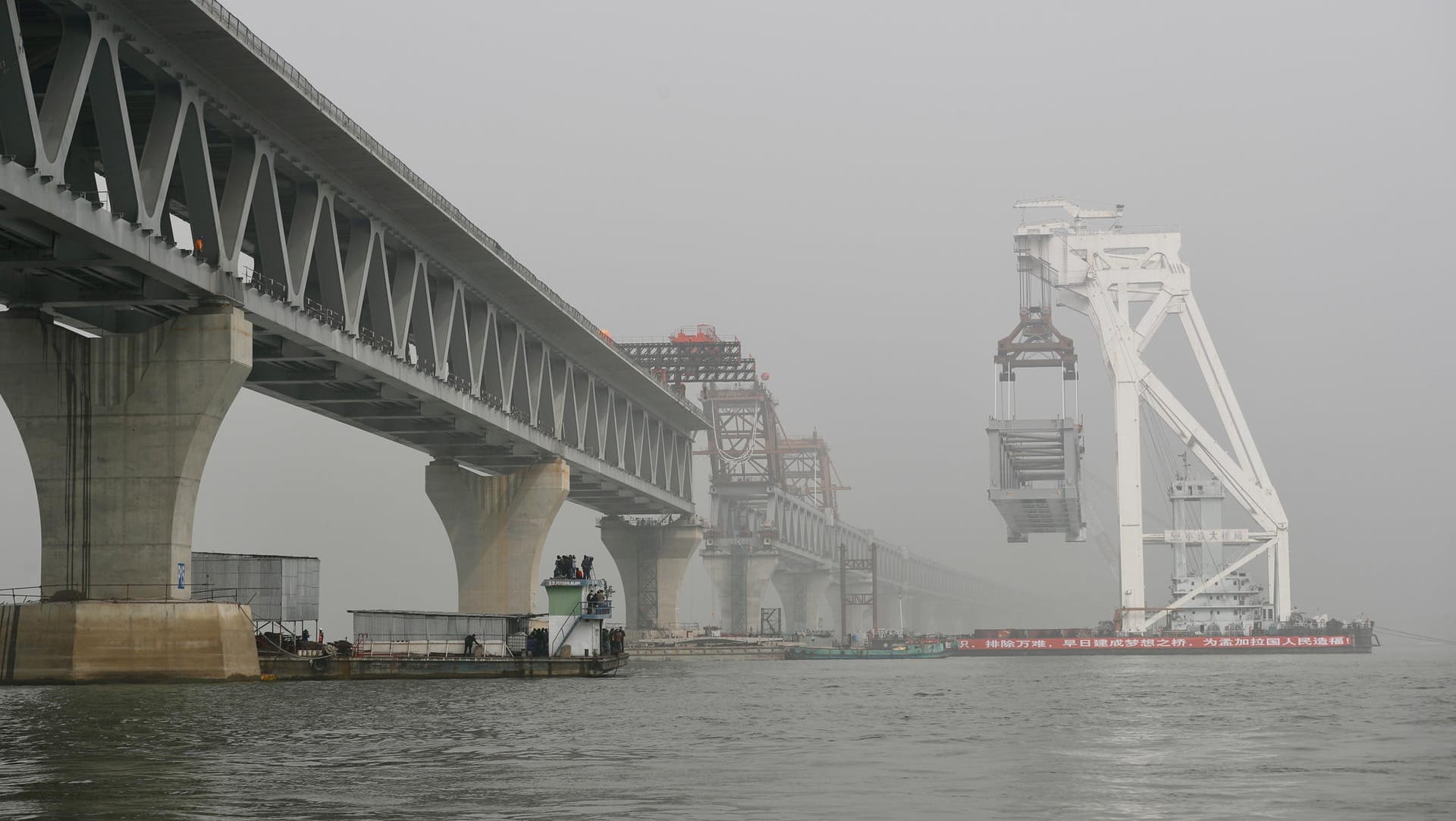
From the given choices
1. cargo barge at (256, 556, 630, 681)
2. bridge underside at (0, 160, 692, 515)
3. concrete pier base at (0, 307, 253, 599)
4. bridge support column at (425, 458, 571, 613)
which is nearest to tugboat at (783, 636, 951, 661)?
bridge support column at (425, 458, 571, 613)

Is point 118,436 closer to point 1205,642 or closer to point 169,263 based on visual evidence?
point 169,263

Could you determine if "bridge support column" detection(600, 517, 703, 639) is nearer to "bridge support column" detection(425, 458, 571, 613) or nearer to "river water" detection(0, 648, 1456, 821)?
"bridge support column" detection(425, 458, 571, 613)

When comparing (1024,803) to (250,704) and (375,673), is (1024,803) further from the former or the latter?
(375,673)

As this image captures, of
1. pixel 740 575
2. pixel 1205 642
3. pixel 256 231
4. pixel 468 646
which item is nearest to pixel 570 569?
pixel 468 646

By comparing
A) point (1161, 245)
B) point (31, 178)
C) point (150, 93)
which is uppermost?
point (1161, 245)

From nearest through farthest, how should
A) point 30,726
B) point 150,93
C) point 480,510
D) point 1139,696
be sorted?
1. point 30,726
2. point 150,93
3. point 1139,696
4. point 480,510

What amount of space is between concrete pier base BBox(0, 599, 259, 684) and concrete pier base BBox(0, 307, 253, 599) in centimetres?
78

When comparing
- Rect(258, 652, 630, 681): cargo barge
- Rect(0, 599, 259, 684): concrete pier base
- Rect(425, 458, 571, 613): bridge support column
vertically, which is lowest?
Answer: Rect(258, 652, 630, 681): cargo barge

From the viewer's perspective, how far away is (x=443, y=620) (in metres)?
81.2

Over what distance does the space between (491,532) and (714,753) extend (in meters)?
67.0

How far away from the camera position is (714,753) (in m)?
33.8

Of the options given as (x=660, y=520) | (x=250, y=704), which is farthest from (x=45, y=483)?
(x=660, y=520)

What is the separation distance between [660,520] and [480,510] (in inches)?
1962

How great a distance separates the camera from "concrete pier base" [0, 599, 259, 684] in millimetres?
49750
